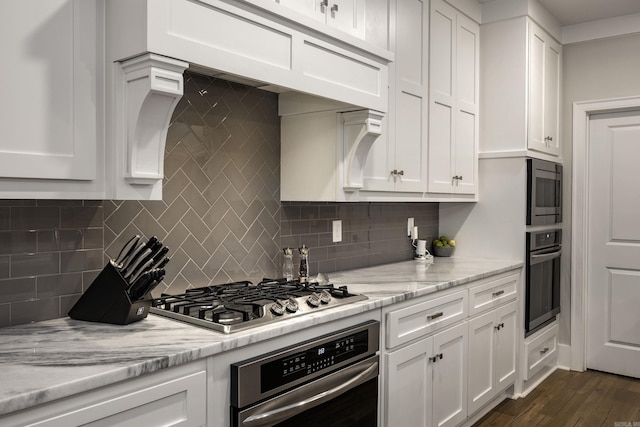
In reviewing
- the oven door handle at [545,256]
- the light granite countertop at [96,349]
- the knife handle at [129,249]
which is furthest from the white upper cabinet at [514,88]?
the knife handle at [129,249]

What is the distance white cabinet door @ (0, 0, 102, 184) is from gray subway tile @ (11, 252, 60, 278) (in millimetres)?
337

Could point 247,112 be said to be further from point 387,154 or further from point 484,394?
point 484,394

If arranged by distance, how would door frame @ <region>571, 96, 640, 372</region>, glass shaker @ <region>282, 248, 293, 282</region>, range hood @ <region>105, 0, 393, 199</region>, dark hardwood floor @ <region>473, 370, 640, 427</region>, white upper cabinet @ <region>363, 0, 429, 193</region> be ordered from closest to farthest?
range hood @ <region>105, 0, 393, 199</region>, glass shaker @ <region>282, 248, 293, 282</region>, white upper cabinet @ <region>363, 0, 429, 193</region>, dark hardwood floor @ <region>473, 370, 640, 427</region>, door frame @ <region>571, 96, 640, 372</region>

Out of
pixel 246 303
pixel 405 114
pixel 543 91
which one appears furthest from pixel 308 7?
pixel 543 91

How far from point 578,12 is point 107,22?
11.5 feet

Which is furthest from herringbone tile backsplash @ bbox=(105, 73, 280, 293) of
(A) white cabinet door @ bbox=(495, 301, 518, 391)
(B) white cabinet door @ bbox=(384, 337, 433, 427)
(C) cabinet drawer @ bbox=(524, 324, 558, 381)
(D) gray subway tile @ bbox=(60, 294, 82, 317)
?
(C) cabinet drawer @ bbox=(524, 324, 558, 381)

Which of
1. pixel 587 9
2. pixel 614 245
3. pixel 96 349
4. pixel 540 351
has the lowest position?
pixel 540 351

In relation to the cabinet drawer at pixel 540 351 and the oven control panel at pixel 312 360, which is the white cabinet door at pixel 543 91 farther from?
the oven control panel at pixel 312 360

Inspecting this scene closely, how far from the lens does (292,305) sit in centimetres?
191

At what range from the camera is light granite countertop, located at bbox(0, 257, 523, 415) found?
119cm

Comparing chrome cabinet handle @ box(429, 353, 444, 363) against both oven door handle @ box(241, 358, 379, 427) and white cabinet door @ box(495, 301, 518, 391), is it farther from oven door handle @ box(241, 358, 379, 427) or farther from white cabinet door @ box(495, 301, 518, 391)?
white cabinet door @ box(495, 301, 518, 391)

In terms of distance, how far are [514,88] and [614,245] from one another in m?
1.51

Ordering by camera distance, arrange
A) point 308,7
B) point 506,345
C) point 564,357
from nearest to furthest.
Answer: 1. point 308,7
2. point 506,345
3. point 564,357

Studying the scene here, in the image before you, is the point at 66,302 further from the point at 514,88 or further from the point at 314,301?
the point at 514,88
